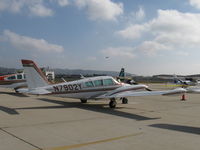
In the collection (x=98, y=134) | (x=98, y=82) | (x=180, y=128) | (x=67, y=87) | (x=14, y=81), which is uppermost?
(x=14, y=81)

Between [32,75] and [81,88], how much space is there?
3189 millimetres

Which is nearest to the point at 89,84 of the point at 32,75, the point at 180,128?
the point at 32,75

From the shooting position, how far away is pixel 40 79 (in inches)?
575

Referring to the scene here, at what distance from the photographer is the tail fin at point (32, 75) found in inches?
562

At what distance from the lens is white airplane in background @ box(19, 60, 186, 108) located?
1428 cm

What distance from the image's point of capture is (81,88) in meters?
15.3

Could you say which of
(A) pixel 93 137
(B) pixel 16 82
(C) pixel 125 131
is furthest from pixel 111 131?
(B) pixel 16 82

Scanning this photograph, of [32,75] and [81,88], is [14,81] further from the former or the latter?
[81,88]

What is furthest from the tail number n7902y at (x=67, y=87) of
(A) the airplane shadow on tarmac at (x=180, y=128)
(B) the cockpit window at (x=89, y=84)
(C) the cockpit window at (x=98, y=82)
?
(A) the airplane shadow on tarmac at (x=180, y=128)

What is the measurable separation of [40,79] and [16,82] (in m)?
12.0

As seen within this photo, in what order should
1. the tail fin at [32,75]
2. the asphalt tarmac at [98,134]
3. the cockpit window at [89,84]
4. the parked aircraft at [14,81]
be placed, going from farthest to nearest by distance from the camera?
the parked aircraft at [14,81] < the cockpit window at [89,84] < the tail fin at [32,75] < the asphalt tarmac at [98,134]

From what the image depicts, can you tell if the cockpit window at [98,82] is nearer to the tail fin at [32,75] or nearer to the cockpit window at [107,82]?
the cockpit window at [107,82]

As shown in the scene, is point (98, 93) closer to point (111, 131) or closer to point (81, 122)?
point (81, 122)

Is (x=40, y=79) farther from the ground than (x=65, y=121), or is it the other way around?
(x=40, y=79)
